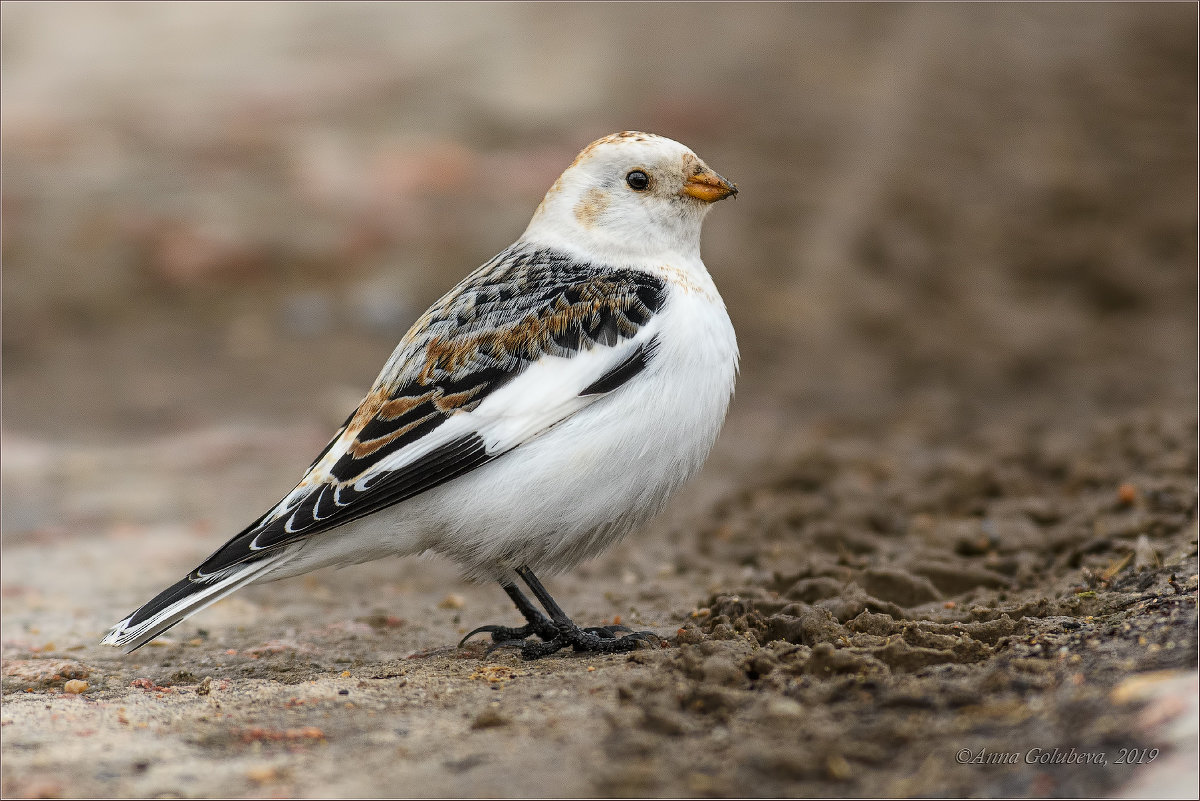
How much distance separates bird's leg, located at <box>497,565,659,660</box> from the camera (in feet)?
12.4

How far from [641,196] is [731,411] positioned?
13.1 feet

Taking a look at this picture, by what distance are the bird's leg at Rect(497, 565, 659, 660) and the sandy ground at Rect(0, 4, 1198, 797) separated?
0.10m

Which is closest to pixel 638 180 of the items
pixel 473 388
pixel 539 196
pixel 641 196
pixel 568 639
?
pixel 641 196

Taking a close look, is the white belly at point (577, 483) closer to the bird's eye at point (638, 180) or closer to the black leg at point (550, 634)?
the black leg at point (550, 634)

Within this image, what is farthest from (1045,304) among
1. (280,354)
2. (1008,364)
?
(280,354)

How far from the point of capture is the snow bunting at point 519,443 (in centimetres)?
354

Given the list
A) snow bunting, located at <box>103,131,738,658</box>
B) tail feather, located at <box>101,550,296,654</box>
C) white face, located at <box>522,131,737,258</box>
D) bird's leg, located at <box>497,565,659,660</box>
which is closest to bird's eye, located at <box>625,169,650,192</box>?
white face, located at <box>522,131,737,258</box>

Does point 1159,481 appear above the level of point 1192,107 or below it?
below

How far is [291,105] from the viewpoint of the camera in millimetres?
11562

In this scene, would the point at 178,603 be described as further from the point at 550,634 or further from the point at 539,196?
the point at 539,196

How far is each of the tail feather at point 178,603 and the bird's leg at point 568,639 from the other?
859 millimetres

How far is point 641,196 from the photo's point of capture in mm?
4066

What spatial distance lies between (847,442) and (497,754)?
185 inches

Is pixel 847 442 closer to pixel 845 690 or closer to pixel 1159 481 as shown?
pixel 1159 481
